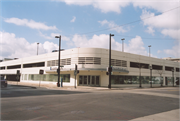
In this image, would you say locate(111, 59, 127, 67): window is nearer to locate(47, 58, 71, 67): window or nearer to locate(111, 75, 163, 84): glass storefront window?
locate(111, 75, 163, 84): glass storefront window

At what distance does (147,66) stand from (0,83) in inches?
1456

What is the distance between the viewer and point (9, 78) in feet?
213

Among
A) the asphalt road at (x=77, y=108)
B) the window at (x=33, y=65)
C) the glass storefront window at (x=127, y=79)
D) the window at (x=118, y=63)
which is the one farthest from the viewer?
the window at (x=33, y=65)

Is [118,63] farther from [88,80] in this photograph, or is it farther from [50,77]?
[50,77]

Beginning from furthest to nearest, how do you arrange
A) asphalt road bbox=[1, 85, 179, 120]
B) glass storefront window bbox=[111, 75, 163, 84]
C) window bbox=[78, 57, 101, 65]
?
glass storefront window bbox=[111, 75, 163, 84] → window bbox=[78, 57, 101, 65] → asphalt road bbox=[1, 85, 179, 120]

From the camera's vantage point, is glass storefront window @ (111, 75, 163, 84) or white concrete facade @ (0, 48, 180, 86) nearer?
white concrete facade @ (0, 48, 180, 86)

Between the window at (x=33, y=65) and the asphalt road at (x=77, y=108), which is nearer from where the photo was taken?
the asphalt road at (x=77, y=108)

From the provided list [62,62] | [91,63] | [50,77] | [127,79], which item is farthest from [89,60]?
[50,77]

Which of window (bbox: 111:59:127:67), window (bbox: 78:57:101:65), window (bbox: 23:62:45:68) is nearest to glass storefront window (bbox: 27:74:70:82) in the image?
window (bbox: 23:62:45:68)

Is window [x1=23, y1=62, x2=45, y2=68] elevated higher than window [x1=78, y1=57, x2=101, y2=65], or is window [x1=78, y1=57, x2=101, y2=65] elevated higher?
window [x1=78, y1=57, x2=101, y2=65]

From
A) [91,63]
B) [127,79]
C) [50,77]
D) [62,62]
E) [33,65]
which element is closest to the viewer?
[91,63]

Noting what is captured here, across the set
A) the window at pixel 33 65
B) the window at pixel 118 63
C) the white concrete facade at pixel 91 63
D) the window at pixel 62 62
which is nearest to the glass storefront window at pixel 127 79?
the white concrete facade at pixel 91 63

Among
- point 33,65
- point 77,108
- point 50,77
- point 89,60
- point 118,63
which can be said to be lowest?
point 77,108

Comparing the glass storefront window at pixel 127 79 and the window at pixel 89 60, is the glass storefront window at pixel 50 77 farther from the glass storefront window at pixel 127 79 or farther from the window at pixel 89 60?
the glass storefront window at pixel 127 79
